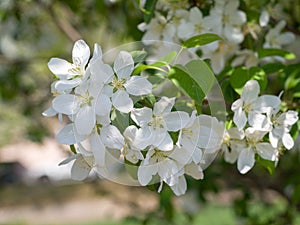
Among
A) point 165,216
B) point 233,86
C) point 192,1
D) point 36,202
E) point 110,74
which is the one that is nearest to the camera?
point 110,74

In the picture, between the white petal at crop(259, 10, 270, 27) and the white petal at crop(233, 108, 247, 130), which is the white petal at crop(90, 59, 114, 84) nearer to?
the white petal at crop(233, 108, 247, 130)

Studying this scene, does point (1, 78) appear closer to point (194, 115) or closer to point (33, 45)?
point (33, 45)

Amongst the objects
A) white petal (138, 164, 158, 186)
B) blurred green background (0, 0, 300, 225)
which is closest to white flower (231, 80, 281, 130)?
white petal (138, 164, 158, 186)

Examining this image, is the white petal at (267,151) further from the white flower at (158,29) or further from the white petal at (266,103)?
the white flower at (158,29)

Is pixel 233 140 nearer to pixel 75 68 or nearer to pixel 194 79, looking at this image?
pixel 194 79

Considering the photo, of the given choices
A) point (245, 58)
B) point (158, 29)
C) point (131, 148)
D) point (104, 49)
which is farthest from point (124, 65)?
point (104, 49)

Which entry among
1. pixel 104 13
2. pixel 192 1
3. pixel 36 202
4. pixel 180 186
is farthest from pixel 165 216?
pixel 36 202

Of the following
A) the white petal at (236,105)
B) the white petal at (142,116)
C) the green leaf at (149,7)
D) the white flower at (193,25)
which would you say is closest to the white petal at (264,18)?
the white flower at (193,25)
